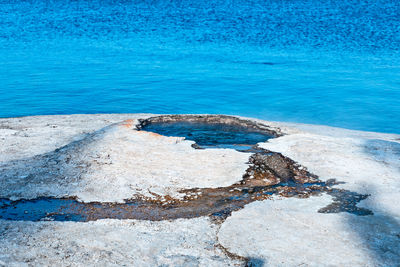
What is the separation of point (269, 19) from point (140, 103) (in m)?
11.3

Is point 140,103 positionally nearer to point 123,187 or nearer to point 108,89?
point 108,89

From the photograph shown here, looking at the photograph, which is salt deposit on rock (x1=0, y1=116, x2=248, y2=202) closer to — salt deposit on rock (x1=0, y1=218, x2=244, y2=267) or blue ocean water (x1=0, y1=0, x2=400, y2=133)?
salt deposit on rock (x1=0, y1=218, x2=244, y2=267)

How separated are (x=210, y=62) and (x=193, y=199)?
9.15 metres

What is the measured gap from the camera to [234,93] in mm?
9789

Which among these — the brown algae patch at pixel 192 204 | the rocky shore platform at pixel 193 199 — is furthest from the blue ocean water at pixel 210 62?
the brown algae patch at pixel 192 204

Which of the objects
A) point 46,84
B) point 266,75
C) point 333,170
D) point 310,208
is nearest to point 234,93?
point 266,75

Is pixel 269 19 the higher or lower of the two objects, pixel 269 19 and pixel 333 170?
the higher

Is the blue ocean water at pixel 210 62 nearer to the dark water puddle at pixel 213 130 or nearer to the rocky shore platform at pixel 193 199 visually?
the dark water puddle at pixel 213 130

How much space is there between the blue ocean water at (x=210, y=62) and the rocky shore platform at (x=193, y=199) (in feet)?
12.3

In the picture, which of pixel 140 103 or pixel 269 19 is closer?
pixel 140 103

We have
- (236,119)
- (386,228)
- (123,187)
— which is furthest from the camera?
(236,119)

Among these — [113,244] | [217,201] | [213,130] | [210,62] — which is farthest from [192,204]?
[210,62]

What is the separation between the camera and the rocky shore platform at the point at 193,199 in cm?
273

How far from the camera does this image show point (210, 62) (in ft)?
40.5
